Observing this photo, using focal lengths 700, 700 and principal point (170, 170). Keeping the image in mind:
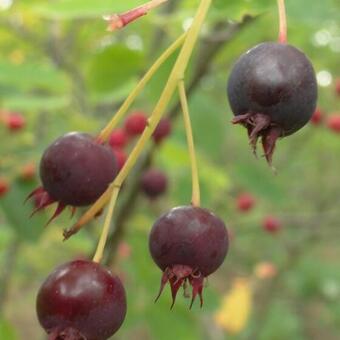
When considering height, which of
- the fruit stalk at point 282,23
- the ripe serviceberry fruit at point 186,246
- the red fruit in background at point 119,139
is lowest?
the red fruit in background at point 119,139

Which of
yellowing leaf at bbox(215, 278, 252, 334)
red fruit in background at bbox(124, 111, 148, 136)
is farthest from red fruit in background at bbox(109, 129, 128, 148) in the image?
yellowing leaf at bbox(215, 278, 252, 334)

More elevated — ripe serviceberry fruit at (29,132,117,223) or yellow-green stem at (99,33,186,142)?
yellow-green stem at (99,33,186,142)

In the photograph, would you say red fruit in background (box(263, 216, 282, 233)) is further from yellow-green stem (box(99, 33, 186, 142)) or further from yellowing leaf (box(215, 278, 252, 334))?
yellow-green stem (box(99, 33, 186, 142))

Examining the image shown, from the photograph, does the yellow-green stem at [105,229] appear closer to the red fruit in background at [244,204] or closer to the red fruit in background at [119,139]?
the red fruit in background at [119,139]

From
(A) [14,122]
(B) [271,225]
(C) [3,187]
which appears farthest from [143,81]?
(B) [271,225]

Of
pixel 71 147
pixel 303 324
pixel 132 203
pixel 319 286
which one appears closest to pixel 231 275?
pixel 303 324

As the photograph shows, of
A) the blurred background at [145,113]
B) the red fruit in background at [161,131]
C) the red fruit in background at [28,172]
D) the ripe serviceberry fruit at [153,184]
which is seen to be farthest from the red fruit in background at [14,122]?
the red fruit in background at [161,131]

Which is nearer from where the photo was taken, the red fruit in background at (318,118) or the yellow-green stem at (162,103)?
the yellow-green stem at (162,103)
